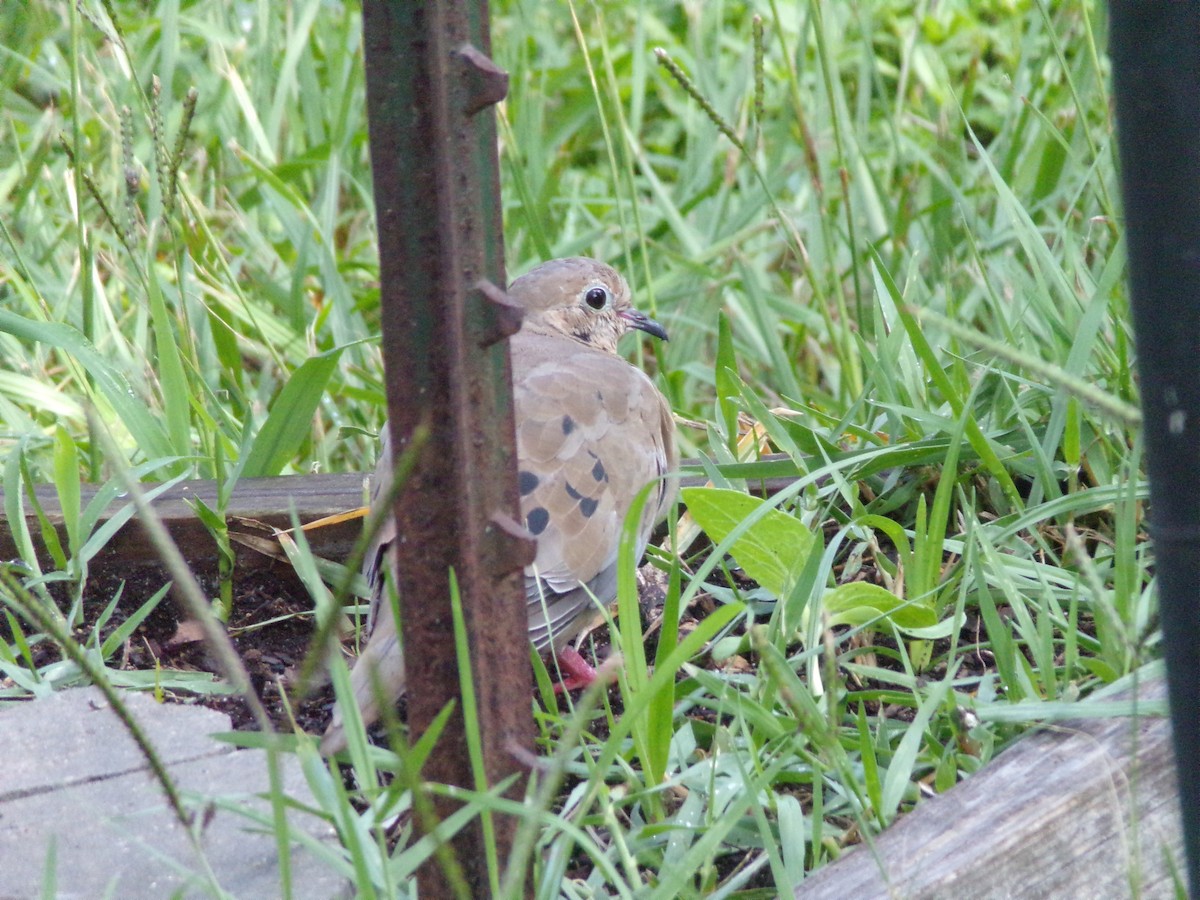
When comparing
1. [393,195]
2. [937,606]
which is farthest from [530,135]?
[393,195]

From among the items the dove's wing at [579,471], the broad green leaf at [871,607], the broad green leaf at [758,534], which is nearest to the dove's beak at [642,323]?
the dove's wing at [579,471]

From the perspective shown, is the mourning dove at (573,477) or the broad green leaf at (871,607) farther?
the mourning dove at (573,477)

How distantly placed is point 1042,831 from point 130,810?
113 centimetres

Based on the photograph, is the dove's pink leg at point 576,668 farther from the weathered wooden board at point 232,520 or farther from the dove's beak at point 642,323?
the dove's beak at point 642,323

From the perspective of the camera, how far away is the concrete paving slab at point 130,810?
64.5 inches

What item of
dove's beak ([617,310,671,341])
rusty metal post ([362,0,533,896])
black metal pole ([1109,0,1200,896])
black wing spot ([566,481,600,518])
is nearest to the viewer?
black metal pole ([1109,0,1200,896])

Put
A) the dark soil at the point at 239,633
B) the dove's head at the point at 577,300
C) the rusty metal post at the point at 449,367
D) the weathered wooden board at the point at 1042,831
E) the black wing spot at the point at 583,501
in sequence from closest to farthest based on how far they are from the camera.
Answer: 1. the rusty metal post at the point at 449,367
2. the weathered wooden board at the point at 1042,831
3. the dark soil at the point at 239,633
4. the black wing spot at the point at 583,501
5. the dove's head at the point at 577,300

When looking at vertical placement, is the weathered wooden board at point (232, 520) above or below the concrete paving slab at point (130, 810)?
above

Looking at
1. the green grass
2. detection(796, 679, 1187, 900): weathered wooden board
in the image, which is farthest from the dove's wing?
detection(796, 679, 1187, 900): weathered wooden board

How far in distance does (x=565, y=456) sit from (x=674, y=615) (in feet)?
2.52

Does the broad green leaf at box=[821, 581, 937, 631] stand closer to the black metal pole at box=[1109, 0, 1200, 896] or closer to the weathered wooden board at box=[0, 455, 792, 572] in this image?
the weathered wooden board at box=[0, 455, 792, 572]

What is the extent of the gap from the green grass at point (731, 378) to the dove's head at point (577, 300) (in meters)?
0.14

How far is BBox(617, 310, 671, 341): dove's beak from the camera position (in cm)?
359

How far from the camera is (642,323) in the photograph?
11.8 feet
